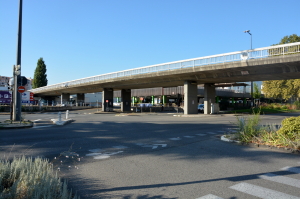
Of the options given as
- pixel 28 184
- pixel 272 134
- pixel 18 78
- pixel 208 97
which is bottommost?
pixel 28 184

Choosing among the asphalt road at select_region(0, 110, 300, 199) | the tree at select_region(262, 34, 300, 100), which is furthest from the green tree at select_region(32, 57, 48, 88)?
the asphalt road at select_region(0, 110, 300, 199)

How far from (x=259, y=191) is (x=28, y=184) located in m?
4.09

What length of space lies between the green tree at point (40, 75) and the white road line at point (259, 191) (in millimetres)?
98393

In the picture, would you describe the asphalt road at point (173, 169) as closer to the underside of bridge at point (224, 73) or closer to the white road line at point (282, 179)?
the white road line at point (282, 179)

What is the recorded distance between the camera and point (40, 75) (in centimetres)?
9331

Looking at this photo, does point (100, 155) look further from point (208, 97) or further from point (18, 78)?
point (208, 97)

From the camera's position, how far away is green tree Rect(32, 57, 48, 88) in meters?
93.2

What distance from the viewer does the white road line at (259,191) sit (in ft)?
14.6

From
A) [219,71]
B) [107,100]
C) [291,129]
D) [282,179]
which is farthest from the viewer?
[107,100]

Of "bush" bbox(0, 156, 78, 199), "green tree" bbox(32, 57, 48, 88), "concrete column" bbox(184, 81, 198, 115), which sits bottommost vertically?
"bush" bbox(0, 156, 78, 199)

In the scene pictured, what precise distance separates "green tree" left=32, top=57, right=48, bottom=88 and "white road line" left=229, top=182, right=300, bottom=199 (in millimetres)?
98393

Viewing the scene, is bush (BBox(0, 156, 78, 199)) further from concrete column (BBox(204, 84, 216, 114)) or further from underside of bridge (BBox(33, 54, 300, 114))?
concrete column (BBox(204, 84, 216, 114))

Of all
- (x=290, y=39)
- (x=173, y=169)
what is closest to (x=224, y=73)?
(x=290, y=39)

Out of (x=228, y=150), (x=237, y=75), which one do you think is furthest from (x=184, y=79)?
A: (x=228, y=150)
